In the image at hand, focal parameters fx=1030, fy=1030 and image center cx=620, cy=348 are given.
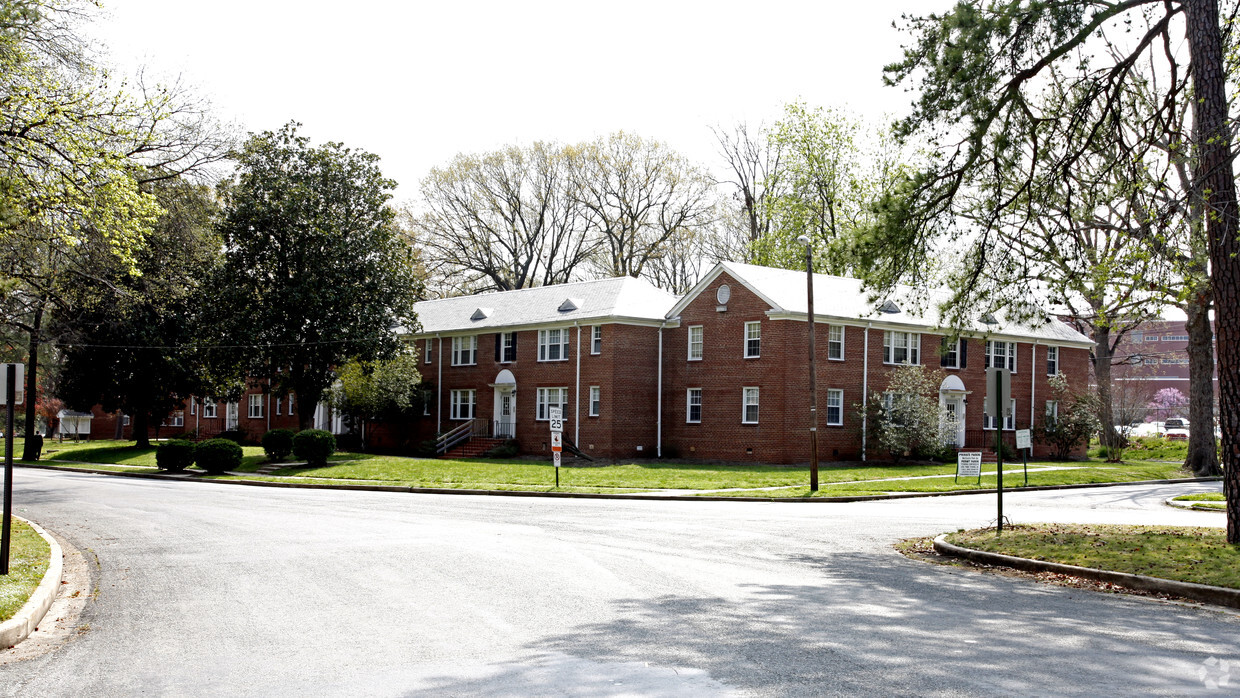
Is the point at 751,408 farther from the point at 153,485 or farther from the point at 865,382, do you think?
the point at 153,485

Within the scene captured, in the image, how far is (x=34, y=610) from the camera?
9.59 m

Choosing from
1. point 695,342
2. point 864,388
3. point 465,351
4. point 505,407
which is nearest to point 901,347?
point 864,388

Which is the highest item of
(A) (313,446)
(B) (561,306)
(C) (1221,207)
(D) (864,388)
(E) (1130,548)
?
(B) (561,306)

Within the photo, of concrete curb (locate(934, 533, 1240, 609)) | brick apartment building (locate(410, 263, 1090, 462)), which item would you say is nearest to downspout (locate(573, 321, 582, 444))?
brick apartment building (locate(410, 263, 1090, 462))

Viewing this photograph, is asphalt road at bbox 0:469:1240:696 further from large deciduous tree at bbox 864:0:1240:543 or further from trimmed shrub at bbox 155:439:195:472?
trimmed shrub at bbox 155:439:195:472

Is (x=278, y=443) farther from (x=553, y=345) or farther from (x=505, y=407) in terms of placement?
(x=553, y=345)

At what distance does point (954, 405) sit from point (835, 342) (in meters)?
7.99

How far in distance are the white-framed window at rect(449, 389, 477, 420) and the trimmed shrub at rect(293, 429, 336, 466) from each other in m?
9.52

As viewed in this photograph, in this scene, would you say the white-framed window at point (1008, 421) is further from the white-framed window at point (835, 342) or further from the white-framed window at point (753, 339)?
the white-framed window at point (753, 339)

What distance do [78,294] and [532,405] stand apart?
19647 millimetres

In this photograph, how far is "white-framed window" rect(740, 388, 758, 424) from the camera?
39.8m

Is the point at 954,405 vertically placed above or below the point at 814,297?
below

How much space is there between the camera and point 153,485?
31.0 meters

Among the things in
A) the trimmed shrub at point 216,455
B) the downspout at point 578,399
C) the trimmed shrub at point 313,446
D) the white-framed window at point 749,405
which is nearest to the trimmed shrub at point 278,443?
the trimmed shrub at point 313,446
